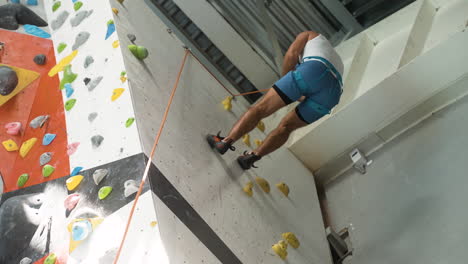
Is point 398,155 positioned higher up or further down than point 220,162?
further down

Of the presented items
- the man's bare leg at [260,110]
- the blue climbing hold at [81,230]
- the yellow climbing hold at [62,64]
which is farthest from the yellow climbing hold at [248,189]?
the yellow climbing hold at [62,64]

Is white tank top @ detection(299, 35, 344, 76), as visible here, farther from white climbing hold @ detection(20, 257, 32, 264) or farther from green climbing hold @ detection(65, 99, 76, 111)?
white climbing hold @ detection(20, 257, 32, 264)

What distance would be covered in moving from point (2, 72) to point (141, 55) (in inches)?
33.2

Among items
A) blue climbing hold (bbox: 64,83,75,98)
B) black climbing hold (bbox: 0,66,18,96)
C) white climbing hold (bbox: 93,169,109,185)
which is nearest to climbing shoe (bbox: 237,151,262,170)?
white climbing hold (bbox: 93,169,109,185)

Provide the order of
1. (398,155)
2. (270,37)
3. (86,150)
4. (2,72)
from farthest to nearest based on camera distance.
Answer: (270,37)
(398,155)
(2,72)
(86,150)

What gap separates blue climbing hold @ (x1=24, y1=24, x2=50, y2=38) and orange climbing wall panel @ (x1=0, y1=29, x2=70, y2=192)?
3 centimetres

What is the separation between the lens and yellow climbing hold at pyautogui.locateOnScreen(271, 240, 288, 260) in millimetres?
2783

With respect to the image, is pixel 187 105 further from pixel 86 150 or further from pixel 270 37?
pixel 270 37

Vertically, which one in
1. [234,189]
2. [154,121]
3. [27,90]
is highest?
[27,90]

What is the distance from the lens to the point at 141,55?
2803 millimetres

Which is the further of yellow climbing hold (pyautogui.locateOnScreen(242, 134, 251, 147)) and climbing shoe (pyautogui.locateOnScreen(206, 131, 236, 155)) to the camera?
yellow climbing hold (pyautogui.locateOnScreen(242, 134, 251, 147))

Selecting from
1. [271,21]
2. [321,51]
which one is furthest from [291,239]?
[271,21]

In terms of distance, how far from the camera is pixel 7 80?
3025mm

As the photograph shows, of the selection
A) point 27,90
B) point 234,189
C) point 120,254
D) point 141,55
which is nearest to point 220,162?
point 234,189
